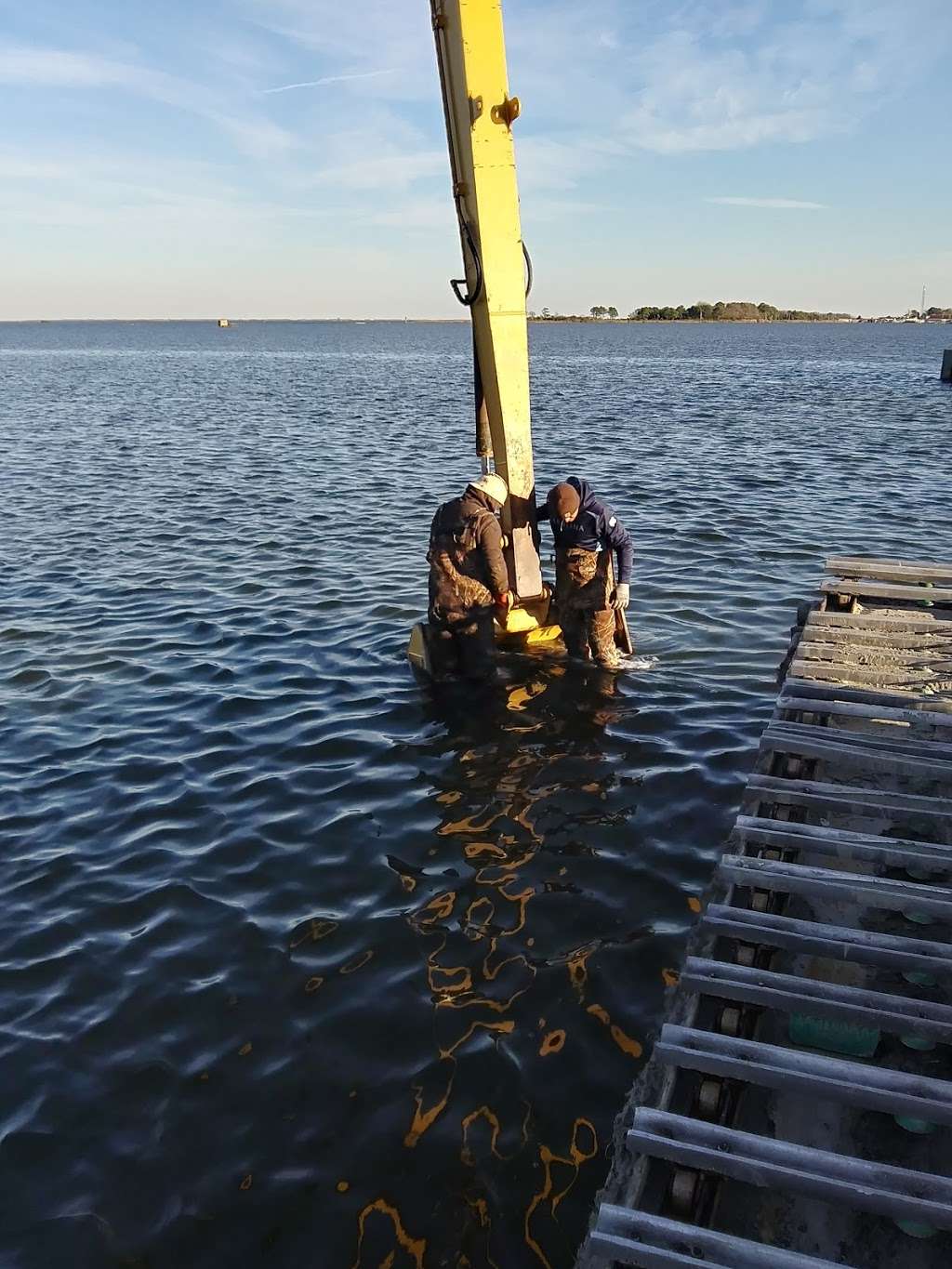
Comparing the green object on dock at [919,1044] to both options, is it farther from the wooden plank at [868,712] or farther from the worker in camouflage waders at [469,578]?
the worker in camouflage waders at [469,578]

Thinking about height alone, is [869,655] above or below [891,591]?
below

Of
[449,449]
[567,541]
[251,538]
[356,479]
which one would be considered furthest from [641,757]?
[449,449]

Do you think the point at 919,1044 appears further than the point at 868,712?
No

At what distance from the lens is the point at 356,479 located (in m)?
21.7

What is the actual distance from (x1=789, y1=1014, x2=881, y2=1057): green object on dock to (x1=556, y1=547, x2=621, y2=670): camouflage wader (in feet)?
18.5

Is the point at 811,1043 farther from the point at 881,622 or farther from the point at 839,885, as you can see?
the point at 881,622

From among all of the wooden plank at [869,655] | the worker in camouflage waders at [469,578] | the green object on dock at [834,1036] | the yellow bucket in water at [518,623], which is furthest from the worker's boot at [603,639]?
the green object on dock at [834,1036]

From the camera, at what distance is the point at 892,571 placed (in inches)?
369

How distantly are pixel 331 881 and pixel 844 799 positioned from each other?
3.39 metres

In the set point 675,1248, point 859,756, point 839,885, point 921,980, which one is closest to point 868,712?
point 859,756

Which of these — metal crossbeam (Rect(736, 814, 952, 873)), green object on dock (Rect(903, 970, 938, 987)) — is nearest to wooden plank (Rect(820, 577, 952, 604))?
metal crossbeam (Rect(736, 814, 952, 873))

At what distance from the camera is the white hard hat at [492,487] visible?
8875 millimetres

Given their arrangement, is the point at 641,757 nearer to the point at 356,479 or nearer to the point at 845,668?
the point at 845,668

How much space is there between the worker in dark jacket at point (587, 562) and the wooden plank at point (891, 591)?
2.04 metres
